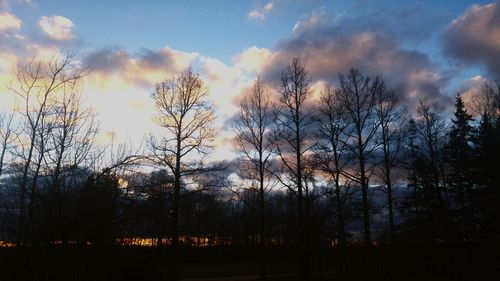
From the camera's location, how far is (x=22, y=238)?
10.1 m

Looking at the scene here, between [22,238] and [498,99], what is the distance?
38.0 m

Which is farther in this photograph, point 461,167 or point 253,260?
point 253,260

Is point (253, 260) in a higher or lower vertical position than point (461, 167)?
lower

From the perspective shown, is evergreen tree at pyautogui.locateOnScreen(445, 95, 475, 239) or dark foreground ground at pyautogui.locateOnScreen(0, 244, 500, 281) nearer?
dark foreground ground at pyautogui.locateOnScreen(0, 244, 500, 281)

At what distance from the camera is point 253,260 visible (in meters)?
58.2

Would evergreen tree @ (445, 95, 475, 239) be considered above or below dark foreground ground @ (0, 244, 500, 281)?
above

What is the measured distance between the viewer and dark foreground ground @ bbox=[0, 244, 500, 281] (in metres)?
9.55

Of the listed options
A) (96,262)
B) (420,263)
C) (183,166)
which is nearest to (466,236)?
(420,263)

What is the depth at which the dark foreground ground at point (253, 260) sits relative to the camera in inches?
376

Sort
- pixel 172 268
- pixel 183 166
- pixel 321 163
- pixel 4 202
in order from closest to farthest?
pixel 4 202
pixel 172 268
pixel 183 166
pixel 321 163

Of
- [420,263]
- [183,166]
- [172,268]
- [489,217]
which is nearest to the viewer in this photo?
[172,268]

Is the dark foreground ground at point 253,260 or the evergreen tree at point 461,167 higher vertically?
the evergreen tree at point 461,167

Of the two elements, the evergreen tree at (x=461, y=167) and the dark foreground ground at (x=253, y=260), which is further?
the evergreen tree at (x=461, y=167)

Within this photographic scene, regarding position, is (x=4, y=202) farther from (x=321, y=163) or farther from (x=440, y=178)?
(x=440, y=178)
